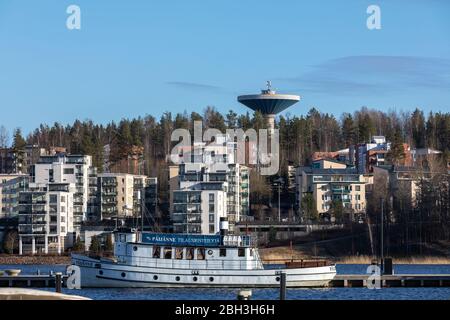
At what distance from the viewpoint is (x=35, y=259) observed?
106 meters

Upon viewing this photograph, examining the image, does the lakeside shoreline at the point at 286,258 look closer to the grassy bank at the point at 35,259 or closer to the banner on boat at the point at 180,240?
the grassy bank at the point at 35,259

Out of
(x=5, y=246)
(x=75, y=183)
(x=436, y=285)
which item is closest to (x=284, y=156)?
(x=75, y=183)

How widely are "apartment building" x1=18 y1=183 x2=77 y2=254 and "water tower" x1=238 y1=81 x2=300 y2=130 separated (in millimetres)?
46697

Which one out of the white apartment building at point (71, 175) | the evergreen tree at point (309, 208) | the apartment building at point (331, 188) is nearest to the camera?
the evergreen tree at point (309, 208)

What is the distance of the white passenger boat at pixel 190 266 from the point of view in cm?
5625

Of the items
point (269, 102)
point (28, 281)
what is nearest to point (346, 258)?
point (28, 281)

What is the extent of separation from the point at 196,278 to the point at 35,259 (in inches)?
2034

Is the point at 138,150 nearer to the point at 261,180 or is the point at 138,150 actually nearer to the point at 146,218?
the point at 261,180

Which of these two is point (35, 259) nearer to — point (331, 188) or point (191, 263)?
point (331, 188)

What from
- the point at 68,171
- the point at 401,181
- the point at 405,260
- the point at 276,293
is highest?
the point at 68,171

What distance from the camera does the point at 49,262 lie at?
10312 cm

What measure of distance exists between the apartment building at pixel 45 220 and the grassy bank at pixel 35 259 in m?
4.59

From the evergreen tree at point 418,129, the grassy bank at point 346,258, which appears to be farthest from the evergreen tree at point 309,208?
the evergreen tree at point 418,129
